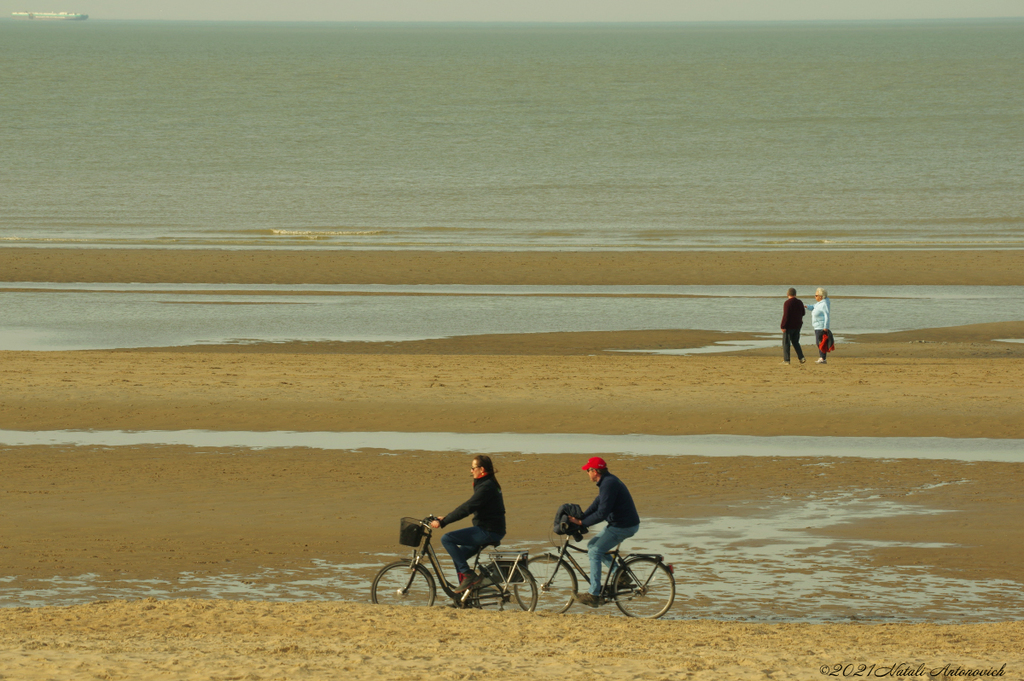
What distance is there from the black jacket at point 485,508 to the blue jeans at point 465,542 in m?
0.05

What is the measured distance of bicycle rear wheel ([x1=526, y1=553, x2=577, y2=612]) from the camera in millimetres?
10430

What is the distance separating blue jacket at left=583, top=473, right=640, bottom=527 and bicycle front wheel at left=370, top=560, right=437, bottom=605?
1.42 m

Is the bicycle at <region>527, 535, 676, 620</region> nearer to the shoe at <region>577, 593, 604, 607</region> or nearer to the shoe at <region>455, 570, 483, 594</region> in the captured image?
the shoe at <region>577, 593, 604, 607</region>

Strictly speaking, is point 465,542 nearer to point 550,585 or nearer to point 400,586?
point 400,586

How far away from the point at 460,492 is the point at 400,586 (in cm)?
380

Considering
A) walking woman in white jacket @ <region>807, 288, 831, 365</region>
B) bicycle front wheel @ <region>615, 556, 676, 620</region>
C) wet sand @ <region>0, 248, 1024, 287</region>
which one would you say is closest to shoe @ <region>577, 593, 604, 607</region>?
bicycle front wheel @ <region>615, 556, 676, 620</region>

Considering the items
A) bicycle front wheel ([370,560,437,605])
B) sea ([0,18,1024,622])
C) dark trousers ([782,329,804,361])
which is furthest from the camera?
dark trousers ([782,329,804,361])

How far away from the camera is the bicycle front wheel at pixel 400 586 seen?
10383 mm

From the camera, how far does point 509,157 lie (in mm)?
75438

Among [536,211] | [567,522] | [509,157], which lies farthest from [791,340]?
[509,157]

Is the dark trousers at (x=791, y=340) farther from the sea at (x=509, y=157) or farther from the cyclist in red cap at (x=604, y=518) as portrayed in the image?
the sea at (x=509, y=157)

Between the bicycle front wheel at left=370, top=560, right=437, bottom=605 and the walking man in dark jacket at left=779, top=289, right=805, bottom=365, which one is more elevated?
the walking man in dark jacket at left=779, top=289, right=805, bottom=365

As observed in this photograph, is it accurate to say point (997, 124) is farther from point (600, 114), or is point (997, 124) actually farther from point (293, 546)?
point (293, 546)

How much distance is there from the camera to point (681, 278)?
108 feet
